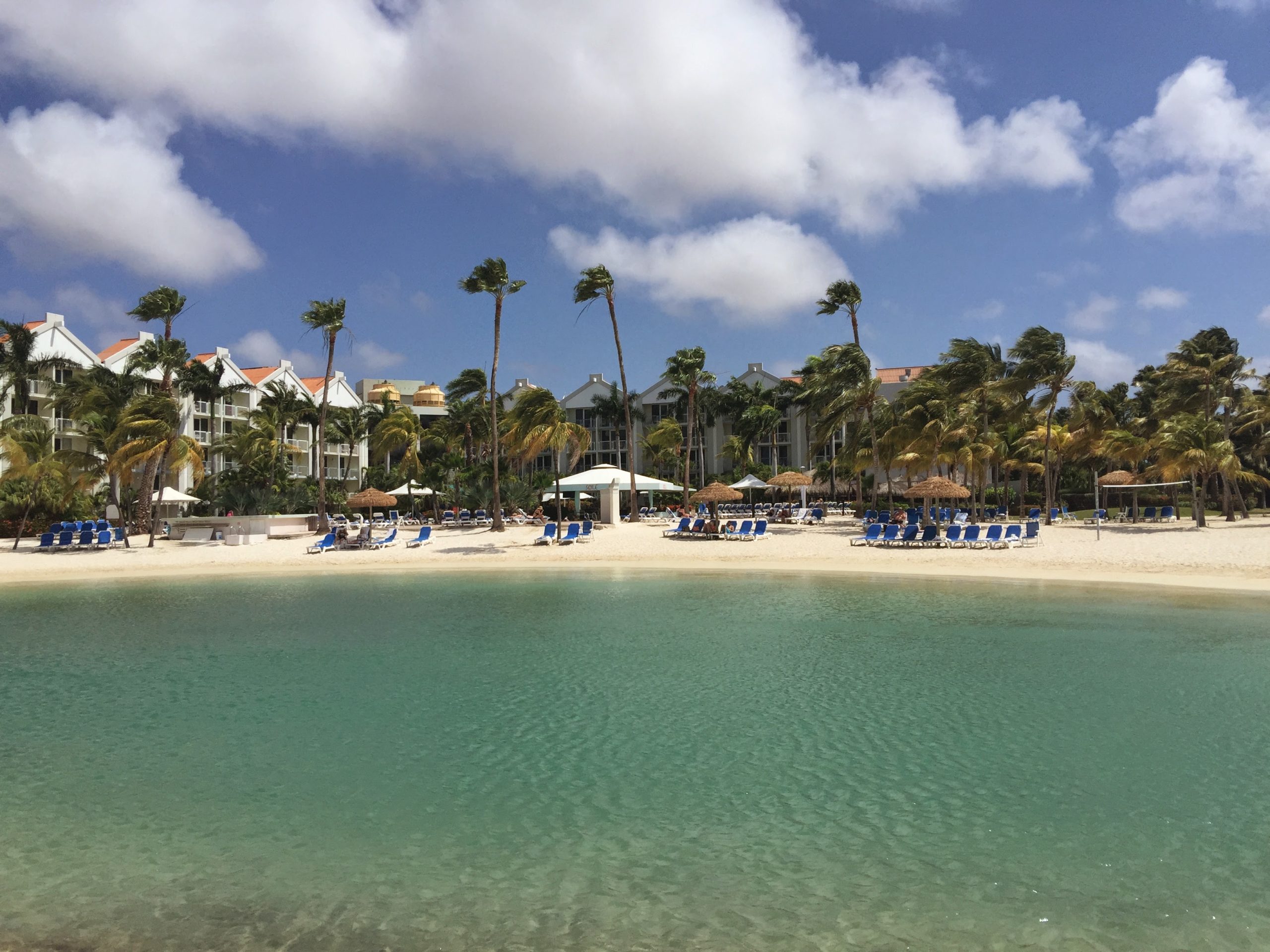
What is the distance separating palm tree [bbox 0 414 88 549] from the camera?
105 ft

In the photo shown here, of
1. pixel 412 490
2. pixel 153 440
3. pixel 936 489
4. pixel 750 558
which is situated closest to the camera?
pixel 750 558

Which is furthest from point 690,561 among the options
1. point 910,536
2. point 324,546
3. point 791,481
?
point 791,481

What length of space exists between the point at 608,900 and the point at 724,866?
34.3 inches

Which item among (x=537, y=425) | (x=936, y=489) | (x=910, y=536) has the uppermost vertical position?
(x=537, y=425)

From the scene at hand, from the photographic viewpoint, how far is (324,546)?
29594 millimetres

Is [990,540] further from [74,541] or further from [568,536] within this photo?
[74,541]

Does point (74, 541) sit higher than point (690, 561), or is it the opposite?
point (74, 541)

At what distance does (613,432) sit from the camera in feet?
239

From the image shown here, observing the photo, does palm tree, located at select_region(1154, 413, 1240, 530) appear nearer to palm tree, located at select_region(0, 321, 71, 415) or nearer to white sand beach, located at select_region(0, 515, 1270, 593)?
white sand beach, located at select_region(0, 515, 1270, 593)

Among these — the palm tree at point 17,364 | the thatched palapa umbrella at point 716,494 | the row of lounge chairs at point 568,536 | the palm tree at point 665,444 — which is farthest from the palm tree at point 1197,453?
the palm tree at point 17,364

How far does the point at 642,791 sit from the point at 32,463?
38.5 m

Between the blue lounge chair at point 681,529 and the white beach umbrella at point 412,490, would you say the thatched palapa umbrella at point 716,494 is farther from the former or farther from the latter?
the white beach umbrella at point 412,490

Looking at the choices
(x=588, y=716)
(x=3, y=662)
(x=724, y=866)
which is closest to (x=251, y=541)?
(x=3, y=662)

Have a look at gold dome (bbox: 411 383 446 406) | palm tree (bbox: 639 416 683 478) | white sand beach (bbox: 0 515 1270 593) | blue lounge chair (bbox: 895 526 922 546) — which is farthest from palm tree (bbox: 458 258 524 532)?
gold dome (bbox: 411 383 446 406)
